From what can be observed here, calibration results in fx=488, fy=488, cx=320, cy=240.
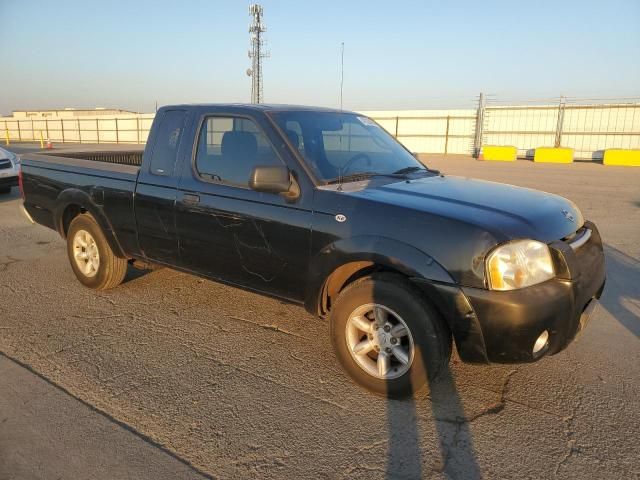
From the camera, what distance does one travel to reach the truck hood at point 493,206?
9.34 feet

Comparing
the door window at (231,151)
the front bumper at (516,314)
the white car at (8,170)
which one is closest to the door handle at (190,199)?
the door window at (231,151)

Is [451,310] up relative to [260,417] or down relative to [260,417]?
up

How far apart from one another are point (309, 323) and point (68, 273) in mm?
3158

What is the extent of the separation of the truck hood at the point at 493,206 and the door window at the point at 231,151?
0.90 metres

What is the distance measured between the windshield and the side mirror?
263mm

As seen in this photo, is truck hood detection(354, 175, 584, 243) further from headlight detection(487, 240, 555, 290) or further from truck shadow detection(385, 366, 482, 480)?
truck shadow detection(385, 366, 482, 480)

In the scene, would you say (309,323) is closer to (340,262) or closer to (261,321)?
(261,321)

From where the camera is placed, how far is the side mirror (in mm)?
3230

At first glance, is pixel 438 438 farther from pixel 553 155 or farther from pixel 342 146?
pixel 553 155

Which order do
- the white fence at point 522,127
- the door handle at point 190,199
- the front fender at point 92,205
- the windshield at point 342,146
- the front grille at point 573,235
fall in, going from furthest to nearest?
1. the white fence at point 522,127
2. the front fender at point 92,205
3. the door handle at point 190,199
4. the windshield at point 342,146
5. the front grille at point 573,235

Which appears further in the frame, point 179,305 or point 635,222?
point 635,222

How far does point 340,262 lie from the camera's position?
125 inches

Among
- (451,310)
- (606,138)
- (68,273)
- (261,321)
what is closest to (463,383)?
(451,310)

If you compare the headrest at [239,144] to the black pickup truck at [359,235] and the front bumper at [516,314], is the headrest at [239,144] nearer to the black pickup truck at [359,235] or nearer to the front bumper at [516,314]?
the black pickup truck at [359,235]
